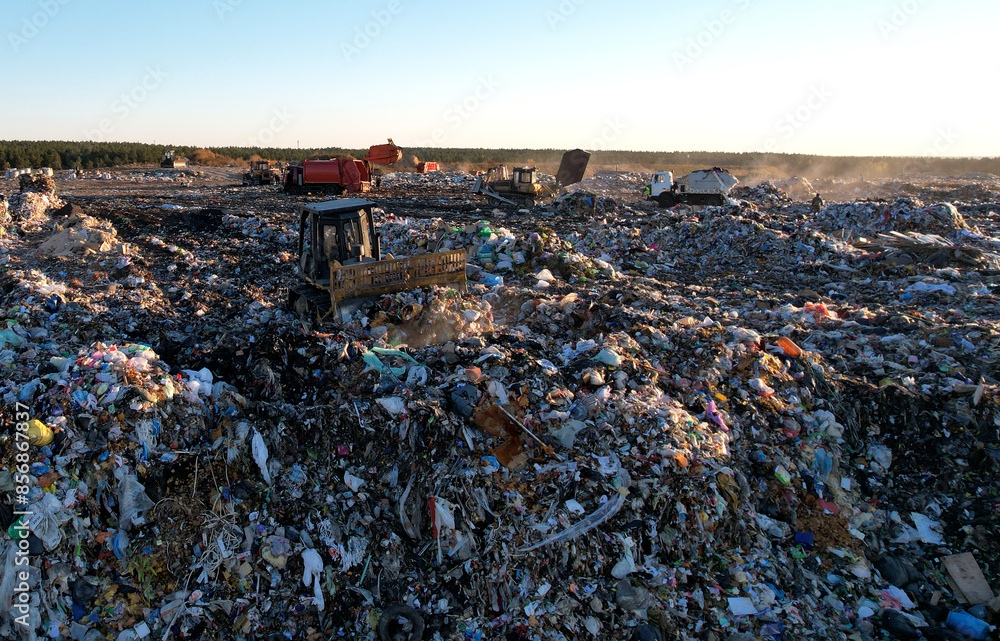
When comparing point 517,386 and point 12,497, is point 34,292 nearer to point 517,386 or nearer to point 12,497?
point 12,497

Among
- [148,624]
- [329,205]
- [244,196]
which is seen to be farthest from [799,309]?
[244,196]

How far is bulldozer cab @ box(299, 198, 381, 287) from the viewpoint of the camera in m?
7.20

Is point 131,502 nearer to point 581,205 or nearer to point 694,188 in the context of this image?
point 581,205

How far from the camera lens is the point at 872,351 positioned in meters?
6.75

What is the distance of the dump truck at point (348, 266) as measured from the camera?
6.79 meters

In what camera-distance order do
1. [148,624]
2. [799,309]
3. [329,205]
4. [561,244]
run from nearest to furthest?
[148,624], [329,205], [799,309], [561,244]

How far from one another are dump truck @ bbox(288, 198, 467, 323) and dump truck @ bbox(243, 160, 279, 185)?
23.5m

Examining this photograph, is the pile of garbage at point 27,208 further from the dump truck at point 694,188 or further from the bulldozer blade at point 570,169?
the bulldozer blade at point 570,169

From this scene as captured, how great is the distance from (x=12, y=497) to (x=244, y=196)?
2215 cm

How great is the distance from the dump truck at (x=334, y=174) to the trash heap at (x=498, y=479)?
18.1m

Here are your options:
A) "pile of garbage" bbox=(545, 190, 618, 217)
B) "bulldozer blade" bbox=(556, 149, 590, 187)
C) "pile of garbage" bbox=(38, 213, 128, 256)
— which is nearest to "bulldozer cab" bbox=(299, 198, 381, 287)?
"pile of garbage" bbox=(38, 213, 128, 256)

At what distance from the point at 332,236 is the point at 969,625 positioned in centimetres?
707

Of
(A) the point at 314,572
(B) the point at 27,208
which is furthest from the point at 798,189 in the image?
(A) the point at 314,572

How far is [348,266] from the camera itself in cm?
675
